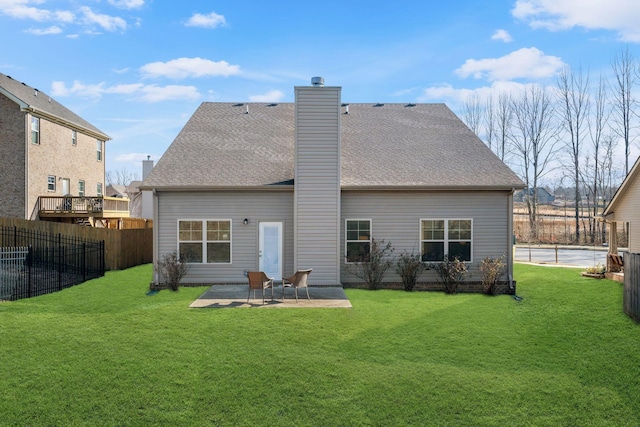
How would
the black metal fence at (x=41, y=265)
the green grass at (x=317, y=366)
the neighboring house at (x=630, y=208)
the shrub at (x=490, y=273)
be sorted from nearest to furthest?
the green grass at (x=317, y=366), the black metal fence at (x=41, y=265), the shrub at (x=490, y=273), the neighboring house at (x=630, y=208)

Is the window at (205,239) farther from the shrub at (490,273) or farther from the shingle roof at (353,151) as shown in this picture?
the shrub at (490,273)

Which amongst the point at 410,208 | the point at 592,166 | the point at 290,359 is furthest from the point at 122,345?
the point at 592,166

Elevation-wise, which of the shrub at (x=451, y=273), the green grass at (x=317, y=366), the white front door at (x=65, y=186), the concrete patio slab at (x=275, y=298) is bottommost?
the green grass at (x=317, y=366)

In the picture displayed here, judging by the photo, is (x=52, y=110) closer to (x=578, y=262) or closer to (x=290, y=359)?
(x=290, y=359)

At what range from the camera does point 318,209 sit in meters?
15.2

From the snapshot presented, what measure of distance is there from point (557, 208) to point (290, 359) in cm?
7606

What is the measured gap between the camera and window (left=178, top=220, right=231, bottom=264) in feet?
51.0

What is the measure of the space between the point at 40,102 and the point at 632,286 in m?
31.0

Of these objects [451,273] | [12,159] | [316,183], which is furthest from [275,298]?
[12,159]

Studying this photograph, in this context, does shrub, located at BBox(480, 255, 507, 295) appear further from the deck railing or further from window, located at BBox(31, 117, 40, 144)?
window, located at BBox(31, 117, 40, 144)

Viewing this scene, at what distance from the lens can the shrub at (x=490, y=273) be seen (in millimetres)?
15031

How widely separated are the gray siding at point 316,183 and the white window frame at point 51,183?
1973 centimetres

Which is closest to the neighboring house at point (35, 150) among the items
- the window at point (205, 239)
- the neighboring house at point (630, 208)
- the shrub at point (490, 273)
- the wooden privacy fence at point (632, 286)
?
the window at point (205, 239)

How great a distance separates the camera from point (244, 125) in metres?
19.5
